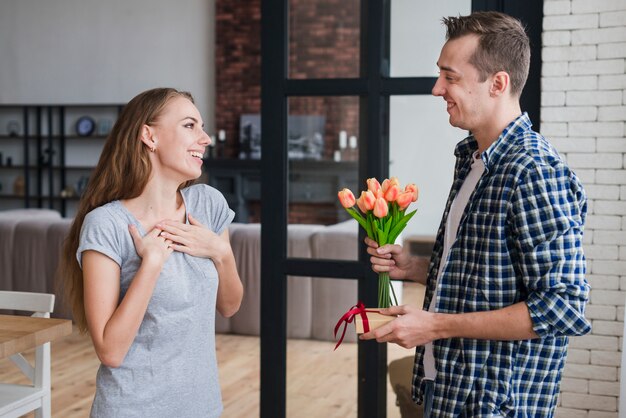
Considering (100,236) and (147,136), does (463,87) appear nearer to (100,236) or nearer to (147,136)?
(147,136)

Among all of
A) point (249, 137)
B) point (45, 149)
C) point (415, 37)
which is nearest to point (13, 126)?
point (45, 149)

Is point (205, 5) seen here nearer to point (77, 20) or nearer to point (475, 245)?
point (77, 20)

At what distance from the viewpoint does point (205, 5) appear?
1103 cm

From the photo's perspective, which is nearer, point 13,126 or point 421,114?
point 421,114

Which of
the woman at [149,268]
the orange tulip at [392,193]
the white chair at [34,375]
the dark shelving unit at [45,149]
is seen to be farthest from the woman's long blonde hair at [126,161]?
the dark shelving unit at [45,149]

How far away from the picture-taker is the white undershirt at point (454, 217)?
1719mm

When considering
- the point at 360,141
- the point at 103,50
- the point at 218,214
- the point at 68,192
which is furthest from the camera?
the point at 103,50

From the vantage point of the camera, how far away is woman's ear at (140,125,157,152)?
1823 millimetres

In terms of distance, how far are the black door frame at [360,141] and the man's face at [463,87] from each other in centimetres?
93

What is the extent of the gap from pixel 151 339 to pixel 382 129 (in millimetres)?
1175

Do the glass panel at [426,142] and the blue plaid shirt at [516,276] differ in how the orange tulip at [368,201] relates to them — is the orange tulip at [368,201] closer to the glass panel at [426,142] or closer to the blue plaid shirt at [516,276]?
the blue plaid shirt at [516,276]

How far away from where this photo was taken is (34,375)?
115 inches

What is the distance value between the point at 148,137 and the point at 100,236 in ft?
0.86

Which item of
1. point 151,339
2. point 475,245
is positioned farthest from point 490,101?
point 151,339
